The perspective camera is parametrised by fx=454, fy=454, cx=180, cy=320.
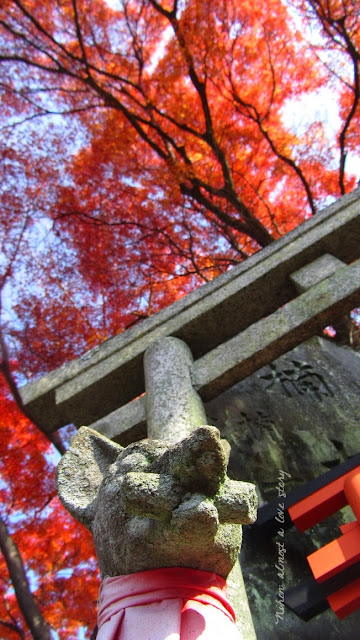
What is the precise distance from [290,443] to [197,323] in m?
1.37

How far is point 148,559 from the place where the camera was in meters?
1.33

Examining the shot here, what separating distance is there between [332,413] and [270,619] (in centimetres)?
194

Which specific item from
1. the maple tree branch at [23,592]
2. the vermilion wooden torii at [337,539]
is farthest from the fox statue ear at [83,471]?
the maple tree branch at [23,592]

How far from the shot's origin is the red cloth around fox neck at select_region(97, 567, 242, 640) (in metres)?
1.25

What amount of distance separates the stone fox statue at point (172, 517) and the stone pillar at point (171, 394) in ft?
2.91

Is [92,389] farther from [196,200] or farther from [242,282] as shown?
[196,200]

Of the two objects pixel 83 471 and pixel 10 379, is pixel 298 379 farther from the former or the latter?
pixel 10 379

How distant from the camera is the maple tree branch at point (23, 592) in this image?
13.9 feet

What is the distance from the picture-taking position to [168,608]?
1.28 m

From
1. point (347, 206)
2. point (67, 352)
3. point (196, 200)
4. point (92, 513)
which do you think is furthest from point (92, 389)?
point (196, 200)

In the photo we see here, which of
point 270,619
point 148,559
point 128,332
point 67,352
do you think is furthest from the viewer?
point 67,352

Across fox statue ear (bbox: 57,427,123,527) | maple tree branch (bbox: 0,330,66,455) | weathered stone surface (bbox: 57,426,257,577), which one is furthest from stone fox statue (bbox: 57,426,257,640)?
maple tree branch (bbox: 0,330,66,455)

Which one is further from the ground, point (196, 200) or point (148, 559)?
point (196, 200)

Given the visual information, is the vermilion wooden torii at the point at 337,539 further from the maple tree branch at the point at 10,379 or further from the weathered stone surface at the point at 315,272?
the maple tree branch at the point at 10,379
